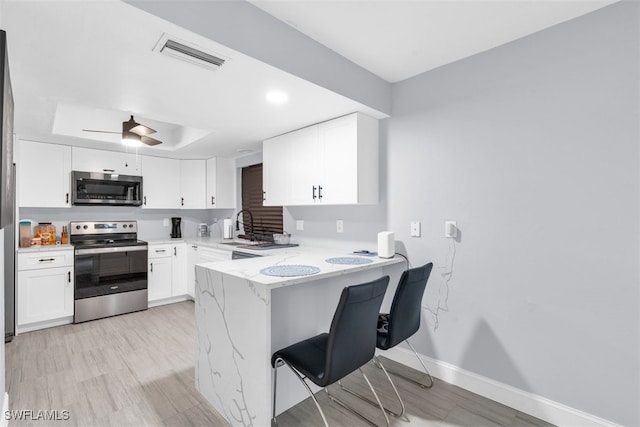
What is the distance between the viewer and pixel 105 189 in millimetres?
4156

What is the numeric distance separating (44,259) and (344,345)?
3654 millimetres

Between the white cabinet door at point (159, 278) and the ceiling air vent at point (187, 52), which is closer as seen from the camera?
the ceiling air vent at point (187, 52)

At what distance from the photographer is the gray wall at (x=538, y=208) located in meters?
1.74

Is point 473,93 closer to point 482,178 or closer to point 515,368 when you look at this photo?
point 482,178

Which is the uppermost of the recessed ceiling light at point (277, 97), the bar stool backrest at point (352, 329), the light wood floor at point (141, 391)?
the recessed ceiling light at point (277, 97)

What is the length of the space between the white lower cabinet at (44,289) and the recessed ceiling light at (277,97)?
120 inches

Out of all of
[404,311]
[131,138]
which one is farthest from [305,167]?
[404,311]

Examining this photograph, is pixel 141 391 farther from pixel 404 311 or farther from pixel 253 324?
pixel 404 311

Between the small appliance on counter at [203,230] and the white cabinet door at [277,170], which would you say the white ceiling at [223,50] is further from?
the small appliance on counter at [203,230]

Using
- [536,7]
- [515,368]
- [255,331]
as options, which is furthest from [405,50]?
[515,368]

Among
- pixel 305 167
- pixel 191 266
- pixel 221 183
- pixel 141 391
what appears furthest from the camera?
pixel 221 183

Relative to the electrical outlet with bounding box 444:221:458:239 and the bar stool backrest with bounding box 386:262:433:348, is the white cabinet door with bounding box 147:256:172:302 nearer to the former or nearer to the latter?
the bar stool backrest with bounding box 386:262:433:348

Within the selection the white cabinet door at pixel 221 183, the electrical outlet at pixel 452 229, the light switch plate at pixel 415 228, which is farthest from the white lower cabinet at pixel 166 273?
the electrical outlet at pixel 452 229

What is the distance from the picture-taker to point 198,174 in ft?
16.0
